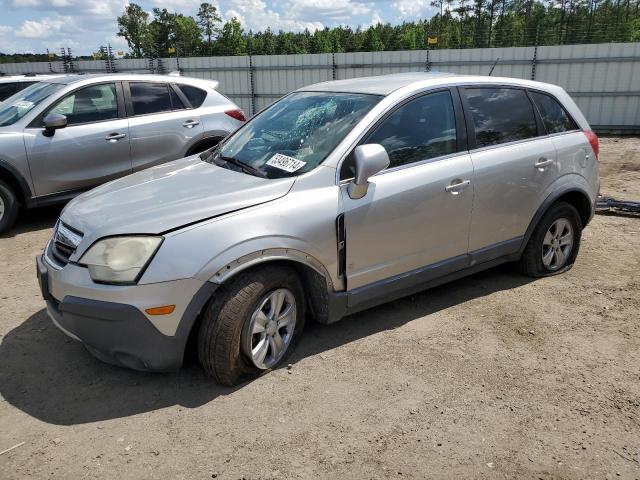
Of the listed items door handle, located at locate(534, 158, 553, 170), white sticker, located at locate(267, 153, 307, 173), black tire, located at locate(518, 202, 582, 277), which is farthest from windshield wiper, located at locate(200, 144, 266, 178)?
black tire, located at locate(518, 202, 582, 277)

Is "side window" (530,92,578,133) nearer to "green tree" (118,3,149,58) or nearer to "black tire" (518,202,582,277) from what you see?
"black tire" (518,202,582,277)

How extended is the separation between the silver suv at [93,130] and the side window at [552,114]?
14.2 feet

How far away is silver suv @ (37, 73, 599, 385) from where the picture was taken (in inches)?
115

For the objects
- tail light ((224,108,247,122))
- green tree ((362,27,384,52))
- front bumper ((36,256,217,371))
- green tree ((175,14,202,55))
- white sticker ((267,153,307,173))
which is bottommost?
front bumper ((36,256,217,371))

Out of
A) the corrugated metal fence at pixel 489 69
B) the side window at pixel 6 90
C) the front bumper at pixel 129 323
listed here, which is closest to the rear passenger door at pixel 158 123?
the side window at pixel 6 90

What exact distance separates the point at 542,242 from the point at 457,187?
1.31 m

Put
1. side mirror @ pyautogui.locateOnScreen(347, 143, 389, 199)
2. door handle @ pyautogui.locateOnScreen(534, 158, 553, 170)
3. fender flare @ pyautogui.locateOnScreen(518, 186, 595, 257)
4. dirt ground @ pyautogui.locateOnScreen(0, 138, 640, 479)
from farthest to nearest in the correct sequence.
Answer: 1. fender flare @ pyautogui.locateOnScreen(518, 186, 595, 257)
2. door handle @ pyautogui.locateOnScreen(534, 158, 553, 170)
3. side mirror @ pyautogui.locateOnScreen(347, 143, 389, 199)
4. dirt ground @ pyautogui.locateOnScreen(0, 138, 640, 479)

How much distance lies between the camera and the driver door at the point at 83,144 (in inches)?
248

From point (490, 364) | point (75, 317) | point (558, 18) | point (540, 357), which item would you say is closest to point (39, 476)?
point (75, 317)

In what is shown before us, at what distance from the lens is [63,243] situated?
329cm

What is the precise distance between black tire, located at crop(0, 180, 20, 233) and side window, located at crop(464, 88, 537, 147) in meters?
5.13

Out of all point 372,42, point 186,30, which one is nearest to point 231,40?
point 186,30

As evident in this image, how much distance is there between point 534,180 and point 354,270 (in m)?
1.87

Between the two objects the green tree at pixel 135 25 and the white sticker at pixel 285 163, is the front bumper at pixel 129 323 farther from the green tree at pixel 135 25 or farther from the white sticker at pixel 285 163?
the green tree at pixel 135 25
